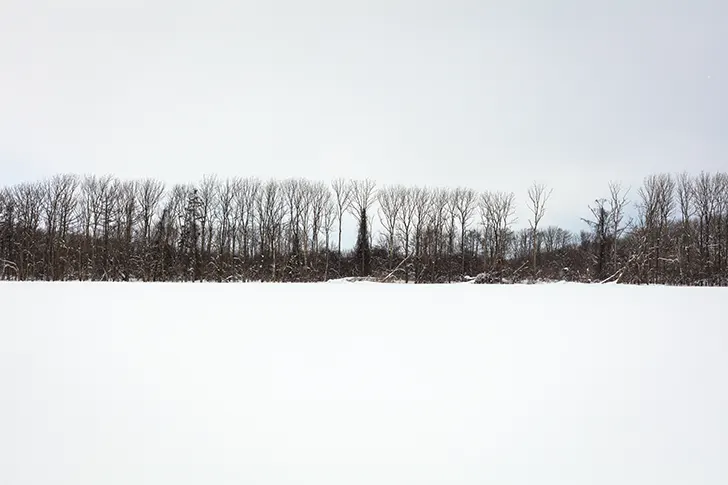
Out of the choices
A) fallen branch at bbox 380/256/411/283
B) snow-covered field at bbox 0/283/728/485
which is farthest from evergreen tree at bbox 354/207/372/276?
snow-covered field at bbox 0/283/728/485

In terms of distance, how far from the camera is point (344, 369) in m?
3.41

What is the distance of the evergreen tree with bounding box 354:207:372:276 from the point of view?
29250 millimetres

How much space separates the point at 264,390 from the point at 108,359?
1.86 m

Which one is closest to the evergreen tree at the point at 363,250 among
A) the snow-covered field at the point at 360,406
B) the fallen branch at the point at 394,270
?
the fallen branch at the point at 394,270

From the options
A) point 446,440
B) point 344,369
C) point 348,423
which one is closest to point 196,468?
point 348,423

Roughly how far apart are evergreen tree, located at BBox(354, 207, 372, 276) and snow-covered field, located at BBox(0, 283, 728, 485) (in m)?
24.2

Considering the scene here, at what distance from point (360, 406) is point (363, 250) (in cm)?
2691

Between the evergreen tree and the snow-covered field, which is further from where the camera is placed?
the evergreen tree

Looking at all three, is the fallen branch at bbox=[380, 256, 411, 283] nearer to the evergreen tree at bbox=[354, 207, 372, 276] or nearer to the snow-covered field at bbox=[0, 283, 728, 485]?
the evergreen tree at bbox=[354, 207, 372, 276]

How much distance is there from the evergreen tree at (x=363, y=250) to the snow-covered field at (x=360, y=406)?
24244 millimetres

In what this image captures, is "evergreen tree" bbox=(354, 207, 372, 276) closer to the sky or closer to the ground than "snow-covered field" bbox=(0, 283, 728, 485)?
closer to the sky

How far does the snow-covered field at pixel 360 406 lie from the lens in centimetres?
196

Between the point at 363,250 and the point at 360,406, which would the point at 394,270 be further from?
the point at 360,406

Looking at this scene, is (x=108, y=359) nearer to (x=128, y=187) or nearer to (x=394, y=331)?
(x=394, y=331)
